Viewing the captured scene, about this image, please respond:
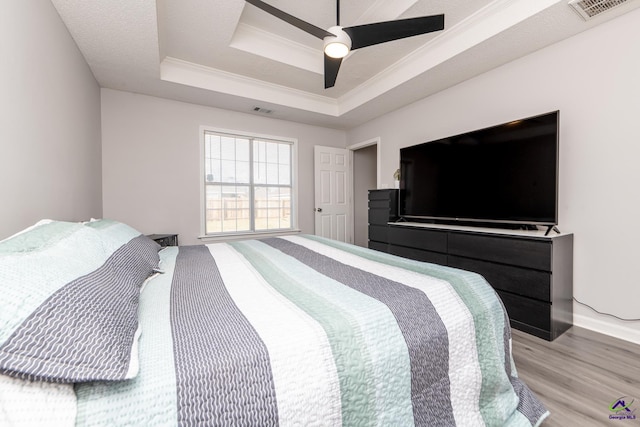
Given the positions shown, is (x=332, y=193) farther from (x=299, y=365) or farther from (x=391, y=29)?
(x=299, y=365)

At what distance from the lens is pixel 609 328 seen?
214 cm

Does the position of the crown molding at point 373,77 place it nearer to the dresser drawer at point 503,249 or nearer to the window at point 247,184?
the window at point 247,184

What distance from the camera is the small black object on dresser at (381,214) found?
364 centimetres

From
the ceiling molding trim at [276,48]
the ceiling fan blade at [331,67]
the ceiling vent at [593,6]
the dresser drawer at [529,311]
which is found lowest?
the dresser drawer at [529,311]

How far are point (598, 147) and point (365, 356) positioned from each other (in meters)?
2.71

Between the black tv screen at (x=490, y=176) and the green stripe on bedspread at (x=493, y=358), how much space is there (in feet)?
5.01

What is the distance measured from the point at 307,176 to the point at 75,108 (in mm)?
2966

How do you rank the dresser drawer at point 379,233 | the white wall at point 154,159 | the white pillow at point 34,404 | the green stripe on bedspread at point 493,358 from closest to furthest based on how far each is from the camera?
the white pillow at point 34,404
the green stripe on bedspread at point 493,358
the white wall at point 154,159
the dresser drawer at point 379,233

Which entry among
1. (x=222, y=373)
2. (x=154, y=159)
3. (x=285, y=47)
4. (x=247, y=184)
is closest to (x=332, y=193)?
(x=247, y=184)

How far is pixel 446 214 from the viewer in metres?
3.12

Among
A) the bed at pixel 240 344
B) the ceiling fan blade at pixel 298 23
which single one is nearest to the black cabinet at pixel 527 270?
the bed at pixel 240 344

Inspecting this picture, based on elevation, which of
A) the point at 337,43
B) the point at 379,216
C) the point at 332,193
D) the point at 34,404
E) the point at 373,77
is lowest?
the point at 34,404

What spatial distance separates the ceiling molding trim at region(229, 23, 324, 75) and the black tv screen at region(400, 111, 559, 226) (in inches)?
63.8

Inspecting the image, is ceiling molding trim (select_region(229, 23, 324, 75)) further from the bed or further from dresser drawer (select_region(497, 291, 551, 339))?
dresser drawer (select_region(497, 291, 551, 339))
